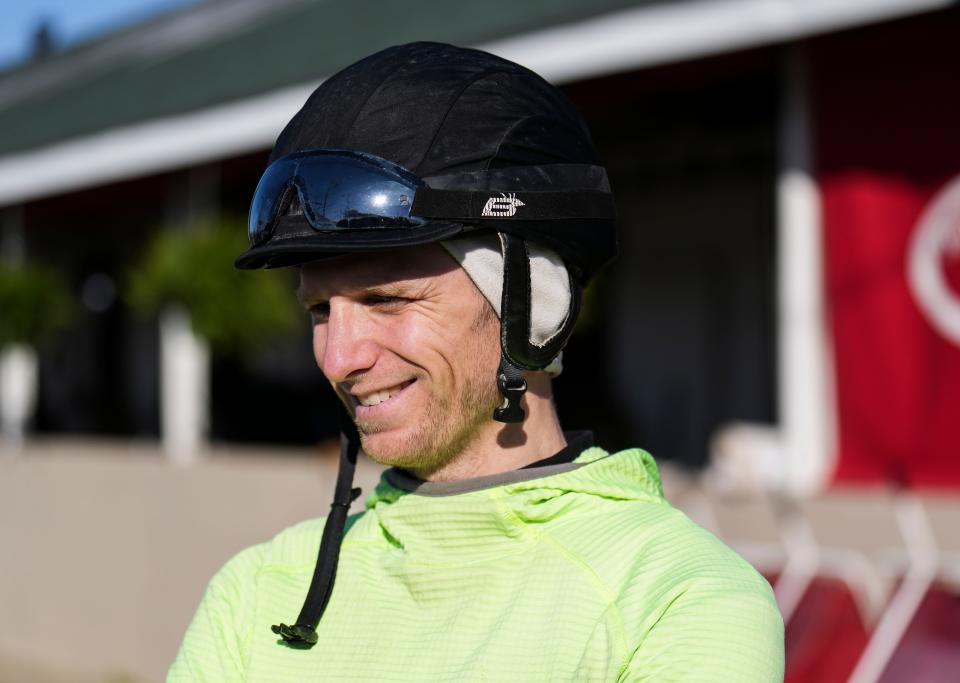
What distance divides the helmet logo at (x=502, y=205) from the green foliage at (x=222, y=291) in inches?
214

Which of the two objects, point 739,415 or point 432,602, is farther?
point 739,415

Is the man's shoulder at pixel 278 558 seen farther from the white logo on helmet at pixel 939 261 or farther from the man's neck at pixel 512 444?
the white logo on helmet at pixel 939 261

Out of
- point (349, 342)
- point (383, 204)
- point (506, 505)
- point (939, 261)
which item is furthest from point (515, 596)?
point (939, 261)

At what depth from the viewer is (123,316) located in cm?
1466

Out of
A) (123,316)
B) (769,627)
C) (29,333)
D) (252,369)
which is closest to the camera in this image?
(769,627)

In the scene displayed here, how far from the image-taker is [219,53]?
355 inches

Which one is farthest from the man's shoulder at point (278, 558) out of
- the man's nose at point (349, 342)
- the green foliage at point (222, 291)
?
the green foliage at point (222, 291)

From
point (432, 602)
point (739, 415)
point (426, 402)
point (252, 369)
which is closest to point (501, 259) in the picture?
point (426, 402)

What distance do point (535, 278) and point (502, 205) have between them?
5.2 inches

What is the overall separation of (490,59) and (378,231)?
1.03 feet

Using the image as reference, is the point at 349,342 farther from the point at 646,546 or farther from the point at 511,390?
the point at 646,546

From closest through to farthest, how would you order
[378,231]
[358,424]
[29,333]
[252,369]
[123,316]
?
[378,231]
[358,424]
[29,333]
[252,369]
[123,316]

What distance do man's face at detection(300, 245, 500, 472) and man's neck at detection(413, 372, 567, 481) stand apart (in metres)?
0.03

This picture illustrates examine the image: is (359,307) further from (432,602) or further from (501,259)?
(432,602)
